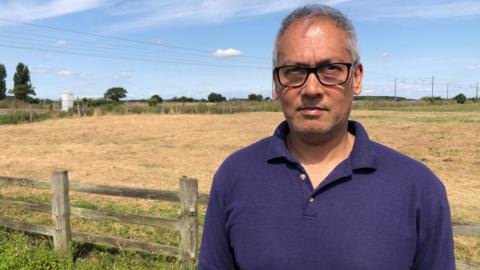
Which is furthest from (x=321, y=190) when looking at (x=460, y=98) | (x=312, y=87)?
(x=460, y=98)

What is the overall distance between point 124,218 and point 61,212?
855 millimetres

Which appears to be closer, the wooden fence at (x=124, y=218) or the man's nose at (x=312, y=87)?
the man's nose at (x=312, y=87)

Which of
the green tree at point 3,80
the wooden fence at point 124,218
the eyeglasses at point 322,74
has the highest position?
the green tree at point 3,80

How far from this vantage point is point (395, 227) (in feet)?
4.85

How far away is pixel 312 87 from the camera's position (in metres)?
1.60

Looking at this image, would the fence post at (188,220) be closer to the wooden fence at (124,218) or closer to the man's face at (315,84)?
the wooden fence at (124,218)

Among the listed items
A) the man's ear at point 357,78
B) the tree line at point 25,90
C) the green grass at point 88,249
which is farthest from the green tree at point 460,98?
the man's ear at point 357,78

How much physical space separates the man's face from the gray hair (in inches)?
0.8

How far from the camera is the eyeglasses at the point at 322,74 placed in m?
1.61

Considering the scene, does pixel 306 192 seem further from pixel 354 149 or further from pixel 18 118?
pixel 18 118

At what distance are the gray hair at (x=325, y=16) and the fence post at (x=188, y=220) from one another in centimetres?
320

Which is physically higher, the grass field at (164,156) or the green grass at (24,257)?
the green grass at (24,257)

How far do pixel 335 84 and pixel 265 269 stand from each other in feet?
2.22

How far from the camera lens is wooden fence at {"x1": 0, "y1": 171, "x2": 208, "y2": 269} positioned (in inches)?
188
